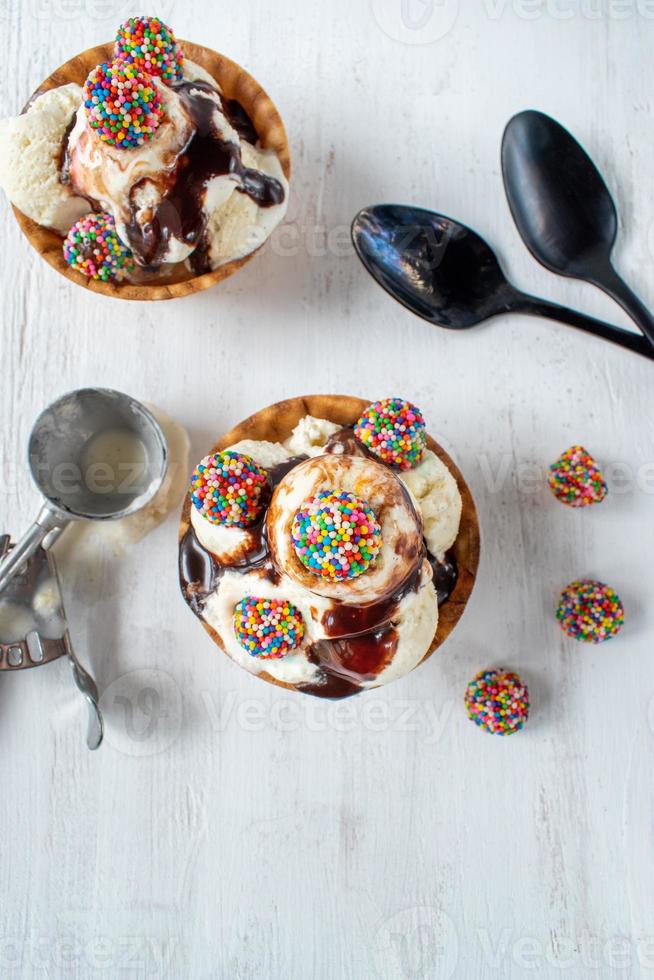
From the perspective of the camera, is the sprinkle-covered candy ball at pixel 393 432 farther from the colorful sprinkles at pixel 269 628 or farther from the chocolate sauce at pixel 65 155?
the chocolate sauce at pixel 65 155

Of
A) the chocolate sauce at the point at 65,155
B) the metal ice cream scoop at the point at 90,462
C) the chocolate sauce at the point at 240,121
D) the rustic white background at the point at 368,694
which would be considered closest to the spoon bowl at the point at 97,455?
the metal ice cream scoop at the point at 90,462

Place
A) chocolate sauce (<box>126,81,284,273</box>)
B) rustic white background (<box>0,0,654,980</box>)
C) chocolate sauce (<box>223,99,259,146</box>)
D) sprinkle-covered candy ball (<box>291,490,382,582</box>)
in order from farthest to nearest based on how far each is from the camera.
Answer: rustic white background (<box>0,0,654,980</box>)
chocolate sauce (<box>223,99,259,146</box>)
chocolate sauce (<box>126,81,284,273</box>)
sprinkle-covered candy ball (<box>291,490,382,582</box>)

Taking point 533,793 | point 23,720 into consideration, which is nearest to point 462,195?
point 533,793

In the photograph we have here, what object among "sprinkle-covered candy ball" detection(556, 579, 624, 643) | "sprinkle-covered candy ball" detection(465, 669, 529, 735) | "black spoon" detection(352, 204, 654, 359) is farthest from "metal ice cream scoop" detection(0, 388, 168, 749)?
"sprinkle-covered candy ball" detection(556, 579, 624, 643)

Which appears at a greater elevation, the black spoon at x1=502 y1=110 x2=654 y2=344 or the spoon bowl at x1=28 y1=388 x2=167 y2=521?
the black spoon at x1=502 y1=110 x2=654 y2=344

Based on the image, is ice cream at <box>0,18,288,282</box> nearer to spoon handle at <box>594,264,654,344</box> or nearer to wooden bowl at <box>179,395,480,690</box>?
wooden bowl at <box>179,395,480,690</box>

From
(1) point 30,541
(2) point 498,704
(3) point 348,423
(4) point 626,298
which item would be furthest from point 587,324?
(1) point 30,541

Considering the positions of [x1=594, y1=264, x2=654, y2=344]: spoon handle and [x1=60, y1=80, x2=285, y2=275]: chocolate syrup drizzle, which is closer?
[x1=60, y1=80, x2=285, y2=275]: chocolate syrup drizzle
